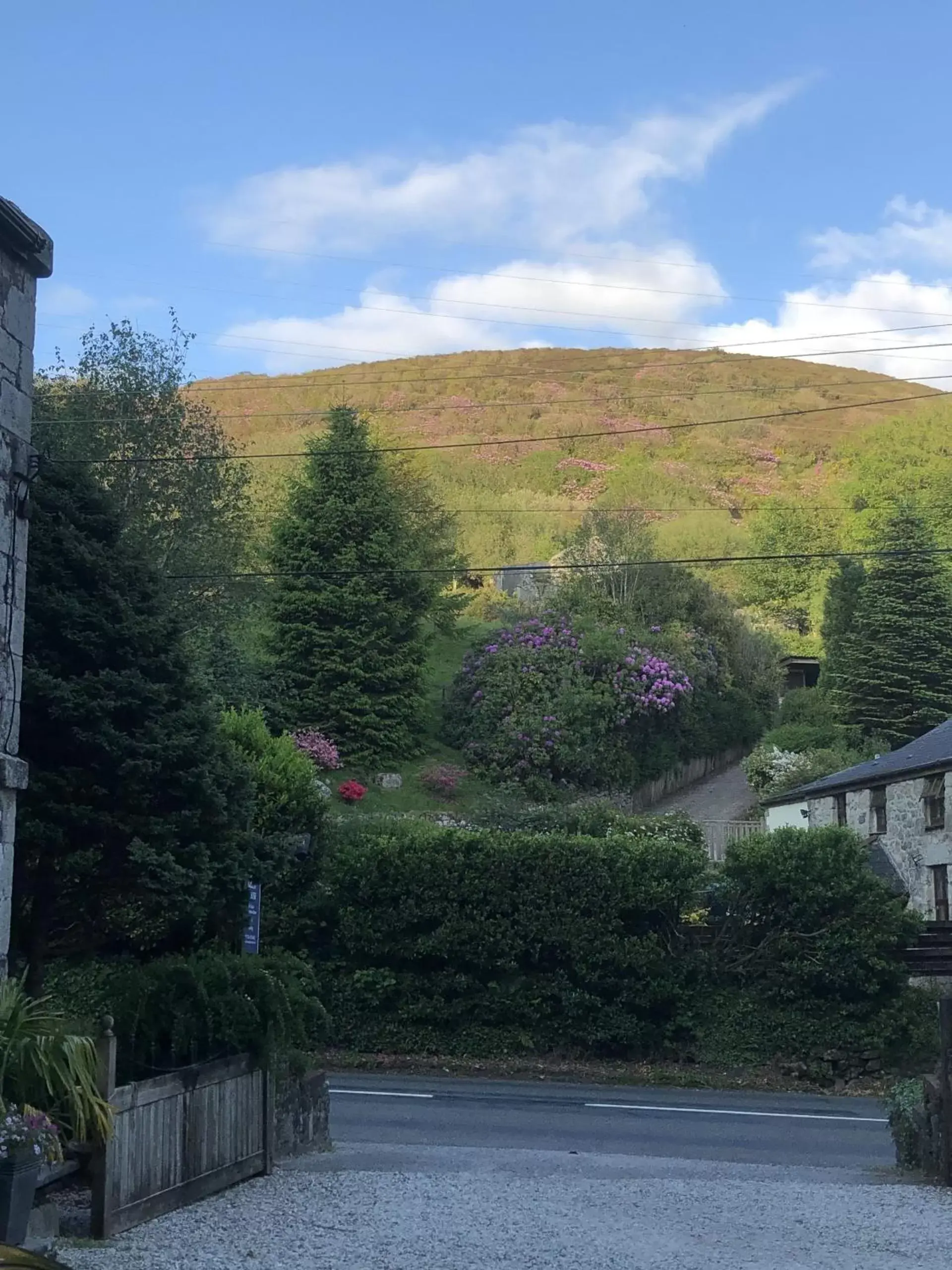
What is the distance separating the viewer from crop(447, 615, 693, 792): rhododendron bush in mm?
38906

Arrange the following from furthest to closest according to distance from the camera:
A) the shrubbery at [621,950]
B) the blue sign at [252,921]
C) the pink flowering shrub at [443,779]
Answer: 1. the pink flowering shrub at [443,779]
2. the shrubbery at [621,950]
3. the blue sign at [252,921]

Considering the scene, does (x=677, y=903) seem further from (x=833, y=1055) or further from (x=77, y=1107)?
(x=77, y=1107)

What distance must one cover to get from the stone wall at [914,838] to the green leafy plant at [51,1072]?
20.7m

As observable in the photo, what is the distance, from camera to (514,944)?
20672 mm

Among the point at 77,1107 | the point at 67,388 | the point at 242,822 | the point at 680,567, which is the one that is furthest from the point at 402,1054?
the point at 680,567

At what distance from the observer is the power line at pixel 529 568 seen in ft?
75.1

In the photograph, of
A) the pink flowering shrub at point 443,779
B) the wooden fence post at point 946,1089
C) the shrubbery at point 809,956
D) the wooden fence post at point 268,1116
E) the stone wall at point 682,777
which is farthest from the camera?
the stone wall at point 682,777

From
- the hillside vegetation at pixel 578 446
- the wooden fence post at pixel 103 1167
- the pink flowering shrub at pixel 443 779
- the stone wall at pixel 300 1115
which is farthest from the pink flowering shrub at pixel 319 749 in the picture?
the wooden fence post at pixel 103 1167

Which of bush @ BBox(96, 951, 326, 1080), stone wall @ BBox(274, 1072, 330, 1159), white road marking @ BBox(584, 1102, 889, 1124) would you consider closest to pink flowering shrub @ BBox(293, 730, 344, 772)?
white road marking @ BBox(584, 1102, 889, 1124)

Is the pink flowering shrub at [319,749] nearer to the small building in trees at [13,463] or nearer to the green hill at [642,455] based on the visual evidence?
the green hill at [642,455]

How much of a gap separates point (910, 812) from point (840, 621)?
25.3m

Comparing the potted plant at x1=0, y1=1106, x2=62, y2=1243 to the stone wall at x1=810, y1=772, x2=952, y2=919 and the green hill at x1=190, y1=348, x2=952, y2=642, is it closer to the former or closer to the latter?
the stone wall at x1=810, y1=772, x2=952, y2=919

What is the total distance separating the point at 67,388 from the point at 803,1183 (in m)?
A: 25.4

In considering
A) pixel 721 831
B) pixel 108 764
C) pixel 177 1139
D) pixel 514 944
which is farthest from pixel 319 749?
pixel 177 1139
